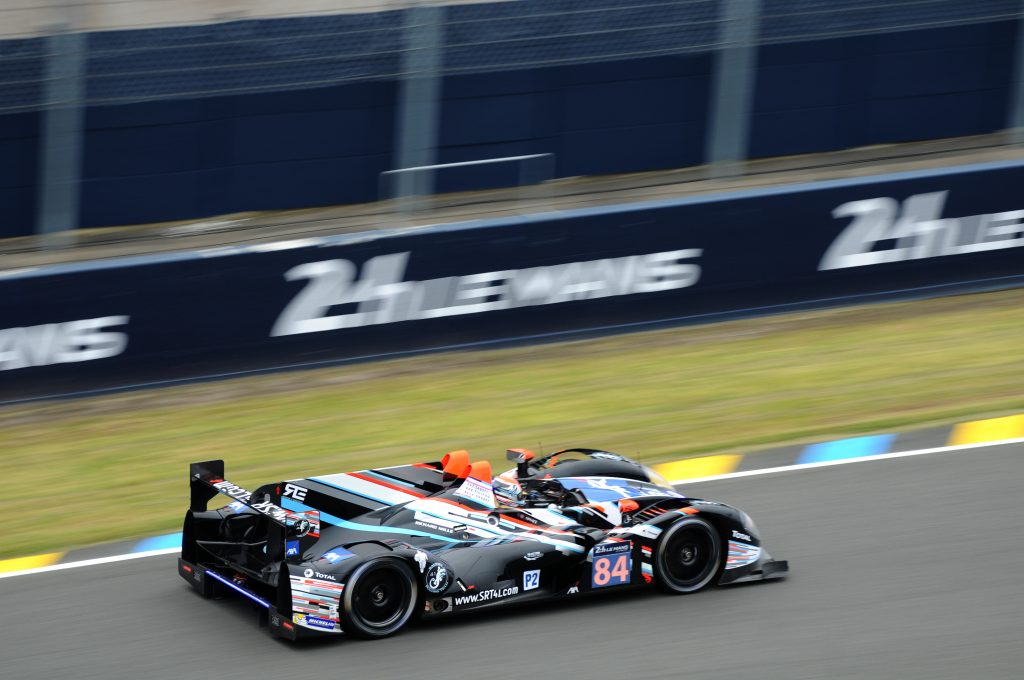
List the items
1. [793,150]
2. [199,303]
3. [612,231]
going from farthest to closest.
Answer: [793,150] → [612,231] → [199,303]

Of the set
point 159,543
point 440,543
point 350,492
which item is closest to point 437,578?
point 440,543

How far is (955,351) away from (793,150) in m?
4.86

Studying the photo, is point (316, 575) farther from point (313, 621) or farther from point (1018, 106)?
point (1018, 106)

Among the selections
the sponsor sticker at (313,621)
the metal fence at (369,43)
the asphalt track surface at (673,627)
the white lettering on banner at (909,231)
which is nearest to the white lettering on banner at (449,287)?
the metal fence at (369,43)

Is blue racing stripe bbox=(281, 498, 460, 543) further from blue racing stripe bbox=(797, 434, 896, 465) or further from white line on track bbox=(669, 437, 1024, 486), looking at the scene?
blue racing stripe bbox=(797, 434, 896, 465)

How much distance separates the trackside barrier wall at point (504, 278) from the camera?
36.2 ft

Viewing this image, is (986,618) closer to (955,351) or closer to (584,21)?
(955,351)

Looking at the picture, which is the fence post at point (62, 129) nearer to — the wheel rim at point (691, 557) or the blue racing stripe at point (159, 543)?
the blue racing stripe at point (159, 543)

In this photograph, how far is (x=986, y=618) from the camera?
254 inches

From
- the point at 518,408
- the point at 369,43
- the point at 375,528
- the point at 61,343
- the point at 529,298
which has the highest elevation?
the point at 369,43

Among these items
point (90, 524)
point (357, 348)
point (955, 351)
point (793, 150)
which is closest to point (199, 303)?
point (357, 348)

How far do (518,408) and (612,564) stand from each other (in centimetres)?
407

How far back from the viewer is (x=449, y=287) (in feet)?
39.1

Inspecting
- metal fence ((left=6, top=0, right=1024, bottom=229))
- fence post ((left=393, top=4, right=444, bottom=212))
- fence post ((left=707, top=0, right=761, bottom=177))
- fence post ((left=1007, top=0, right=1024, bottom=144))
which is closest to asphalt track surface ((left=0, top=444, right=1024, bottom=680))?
fence post ((left=393, top=4, right=444, bottom=212))
